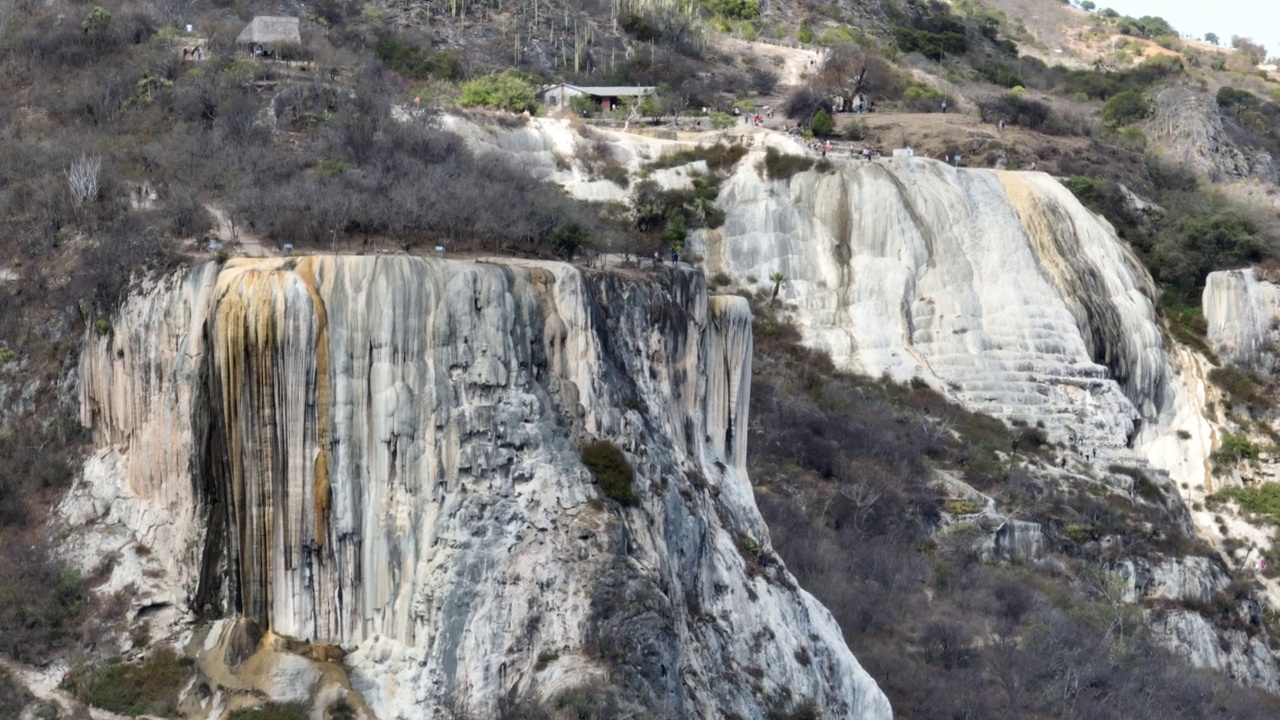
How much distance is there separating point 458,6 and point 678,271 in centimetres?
5081

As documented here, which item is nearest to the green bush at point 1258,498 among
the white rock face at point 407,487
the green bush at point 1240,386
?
the green bush at point 1240,386

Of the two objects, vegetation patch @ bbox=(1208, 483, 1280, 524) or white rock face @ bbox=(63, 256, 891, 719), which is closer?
white rock face @ bbox=(63, 256, 891, 719)

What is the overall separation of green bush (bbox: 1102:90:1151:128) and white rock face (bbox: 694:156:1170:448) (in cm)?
2483

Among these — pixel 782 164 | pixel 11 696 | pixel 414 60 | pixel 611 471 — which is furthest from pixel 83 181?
pixel 414 60

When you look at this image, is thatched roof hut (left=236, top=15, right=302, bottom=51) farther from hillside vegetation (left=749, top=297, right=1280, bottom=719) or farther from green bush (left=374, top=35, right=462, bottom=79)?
hillside vegetation (left=749, top=297, right=1280, bottom=719)

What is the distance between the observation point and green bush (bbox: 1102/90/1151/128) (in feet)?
287

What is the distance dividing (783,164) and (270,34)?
17.5 metres

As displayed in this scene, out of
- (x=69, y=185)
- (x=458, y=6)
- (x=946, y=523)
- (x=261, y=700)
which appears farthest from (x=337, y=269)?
(x=458, y=6)

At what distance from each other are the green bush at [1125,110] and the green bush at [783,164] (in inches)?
1134

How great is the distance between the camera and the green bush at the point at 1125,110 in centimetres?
8744

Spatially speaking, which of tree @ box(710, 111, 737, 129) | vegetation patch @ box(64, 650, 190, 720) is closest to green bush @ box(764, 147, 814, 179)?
tree @ box(710, 111, 737, 129)

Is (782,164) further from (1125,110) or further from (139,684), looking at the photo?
(139,684)

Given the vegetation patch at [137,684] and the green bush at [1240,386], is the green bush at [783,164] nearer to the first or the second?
the green bush at [1240,386]

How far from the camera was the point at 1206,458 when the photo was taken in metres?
60.2
